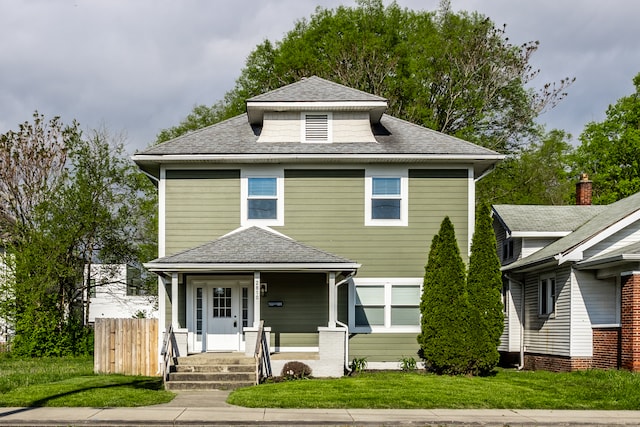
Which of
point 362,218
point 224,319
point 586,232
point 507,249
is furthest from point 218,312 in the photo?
point 507,249

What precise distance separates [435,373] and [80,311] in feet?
60.5

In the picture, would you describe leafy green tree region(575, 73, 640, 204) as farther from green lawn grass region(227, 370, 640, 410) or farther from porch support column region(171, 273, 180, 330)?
porch support column region(171, 273, 180, 330)

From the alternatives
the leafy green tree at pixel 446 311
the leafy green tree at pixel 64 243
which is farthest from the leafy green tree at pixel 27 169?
the leafy green tree at pixel 446 311

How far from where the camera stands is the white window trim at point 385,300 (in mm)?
21812

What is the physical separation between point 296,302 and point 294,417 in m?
8.47

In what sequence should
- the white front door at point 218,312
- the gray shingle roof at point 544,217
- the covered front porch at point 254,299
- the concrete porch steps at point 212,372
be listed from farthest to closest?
the gray shingle roof at point 544,217, the white front door at point 218,312, the covered front porch at point 254,299, the concrete porch steps at point 212,372

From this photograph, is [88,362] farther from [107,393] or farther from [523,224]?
[523,224]

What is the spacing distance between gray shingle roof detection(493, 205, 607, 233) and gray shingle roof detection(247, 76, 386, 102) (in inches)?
266

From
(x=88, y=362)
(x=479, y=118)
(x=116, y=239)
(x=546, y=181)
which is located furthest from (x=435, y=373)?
(x=546, y=181)

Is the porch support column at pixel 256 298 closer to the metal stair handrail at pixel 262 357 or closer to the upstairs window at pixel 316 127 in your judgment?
the metal stair handrail at pixel 262 357

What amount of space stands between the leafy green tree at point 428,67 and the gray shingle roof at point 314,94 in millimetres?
15099

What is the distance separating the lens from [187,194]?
72.5 feet

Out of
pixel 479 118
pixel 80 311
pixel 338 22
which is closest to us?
pixel 80 311

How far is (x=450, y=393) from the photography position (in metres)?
15.8
